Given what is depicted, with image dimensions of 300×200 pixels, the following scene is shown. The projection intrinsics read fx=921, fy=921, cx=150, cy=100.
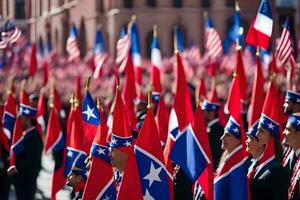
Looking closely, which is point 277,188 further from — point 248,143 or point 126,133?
point 126,133

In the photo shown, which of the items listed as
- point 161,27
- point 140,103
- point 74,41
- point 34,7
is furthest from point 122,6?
point 140,103

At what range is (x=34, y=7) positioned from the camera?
83688 mm

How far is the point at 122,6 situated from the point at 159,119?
4615cm

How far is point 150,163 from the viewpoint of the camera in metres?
9.15

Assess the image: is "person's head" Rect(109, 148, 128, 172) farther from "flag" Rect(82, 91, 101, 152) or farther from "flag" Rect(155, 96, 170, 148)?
"flag" Rect(155, 96, 170, 148)

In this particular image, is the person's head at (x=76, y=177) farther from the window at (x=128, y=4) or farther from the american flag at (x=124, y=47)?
the window at (x=128, y=4)

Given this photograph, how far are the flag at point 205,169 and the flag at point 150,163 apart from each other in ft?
1.74

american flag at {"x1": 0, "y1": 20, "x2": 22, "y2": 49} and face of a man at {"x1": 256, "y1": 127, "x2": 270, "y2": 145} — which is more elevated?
face of a man at {"x1": 256, "y1": 127, "x2": 270, "y2": 145}

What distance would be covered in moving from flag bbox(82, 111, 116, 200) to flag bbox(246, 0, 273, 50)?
179 inches

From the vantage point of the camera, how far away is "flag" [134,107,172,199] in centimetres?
909

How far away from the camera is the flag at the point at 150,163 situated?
29.8 ft

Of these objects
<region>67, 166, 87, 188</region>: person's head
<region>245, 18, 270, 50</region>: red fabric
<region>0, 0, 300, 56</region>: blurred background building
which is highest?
<region>245, 18, 270, 50</region>: red fabric

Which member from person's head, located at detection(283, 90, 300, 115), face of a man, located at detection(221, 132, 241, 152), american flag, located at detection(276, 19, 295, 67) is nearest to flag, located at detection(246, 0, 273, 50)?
american flag, located at detection(276, 19, 295, 67)

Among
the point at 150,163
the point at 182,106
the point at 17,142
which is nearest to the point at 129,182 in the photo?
the point at 150,163
